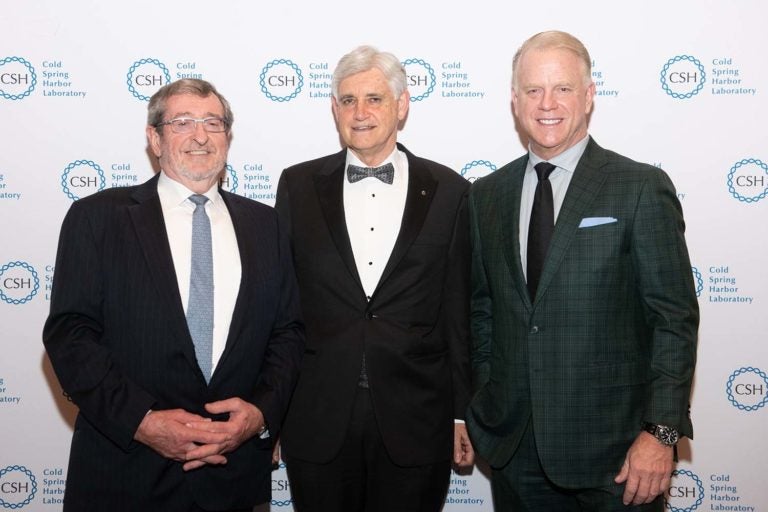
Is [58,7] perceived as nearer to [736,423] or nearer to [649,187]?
[649,187]

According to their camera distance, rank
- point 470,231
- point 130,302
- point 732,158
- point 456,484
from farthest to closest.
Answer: point 456,484 < point 732,158 < point 470,231 < point 130,302

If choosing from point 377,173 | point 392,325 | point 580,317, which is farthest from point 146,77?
point 580,317

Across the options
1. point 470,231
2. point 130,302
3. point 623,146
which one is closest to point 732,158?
point 623,146

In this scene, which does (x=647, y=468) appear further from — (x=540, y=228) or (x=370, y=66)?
(x=370, y=66)

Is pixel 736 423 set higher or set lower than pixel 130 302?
lower

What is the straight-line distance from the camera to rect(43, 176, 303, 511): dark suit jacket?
7.49 feet

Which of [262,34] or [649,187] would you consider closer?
[649,187]

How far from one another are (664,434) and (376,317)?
1.04 m

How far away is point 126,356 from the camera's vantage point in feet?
7.68

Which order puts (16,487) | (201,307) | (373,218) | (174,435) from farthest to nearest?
(16,487) < (373,218) < (201,307) < (174,435)

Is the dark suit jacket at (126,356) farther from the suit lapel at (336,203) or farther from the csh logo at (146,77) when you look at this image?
the csh logo at (146,77)

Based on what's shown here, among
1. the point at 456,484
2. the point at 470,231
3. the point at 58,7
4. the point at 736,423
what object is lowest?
the point at 456,484

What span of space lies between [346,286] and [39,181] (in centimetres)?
187

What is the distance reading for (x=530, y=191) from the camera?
105 inches
